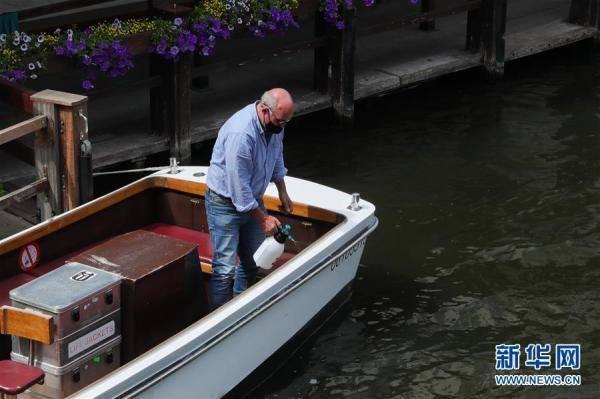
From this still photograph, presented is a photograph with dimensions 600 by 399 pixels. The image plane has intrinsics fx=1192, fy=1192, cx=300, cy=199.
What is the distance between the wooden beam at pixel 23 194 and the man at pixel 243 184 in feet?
5.15

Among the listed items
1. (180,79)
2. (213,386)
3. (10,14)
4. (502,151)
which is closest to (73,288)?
(213,386)

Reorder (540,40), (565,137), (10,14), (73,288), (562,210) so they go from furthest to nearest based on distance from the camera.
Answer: (540,40)
(565,137)
(562,210)
(10,14)
(73,288)

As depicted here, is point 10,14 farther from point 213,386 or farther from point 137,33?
point 213,386

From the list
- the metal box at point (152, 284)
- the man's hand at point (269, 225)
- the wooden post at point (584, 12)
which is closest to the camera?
the metal box at point (152, 284)

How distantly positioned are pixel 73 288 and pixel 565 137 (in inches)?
265

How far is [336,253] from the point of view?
764 centimetres

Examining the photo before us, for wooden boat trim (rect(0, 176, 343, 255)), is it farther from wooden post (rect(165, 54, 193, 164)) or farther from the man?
wooden post (rect(165, 54, 193, 164))

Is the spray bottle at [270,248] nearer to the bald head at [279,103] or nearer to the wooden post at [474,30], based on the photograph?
the bald head at [279,103]

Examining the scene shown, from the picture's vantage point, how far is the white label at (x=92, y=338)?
20.6ft

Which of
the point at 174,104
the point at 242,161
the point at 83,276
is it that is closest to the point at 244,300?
the point at 242,161

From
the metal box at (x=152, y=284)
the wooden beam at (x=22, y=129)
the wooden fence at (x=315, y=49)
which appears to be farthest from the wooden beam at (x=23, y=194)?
the wooden fence at (x=315, y=49)

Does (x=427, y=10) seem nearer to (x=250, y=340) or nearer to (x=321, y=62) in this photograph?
(x=321, y=62)

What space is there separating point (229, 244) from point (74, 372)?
1.36 meters

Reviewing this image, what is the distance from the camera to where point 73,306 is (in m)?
6.19
